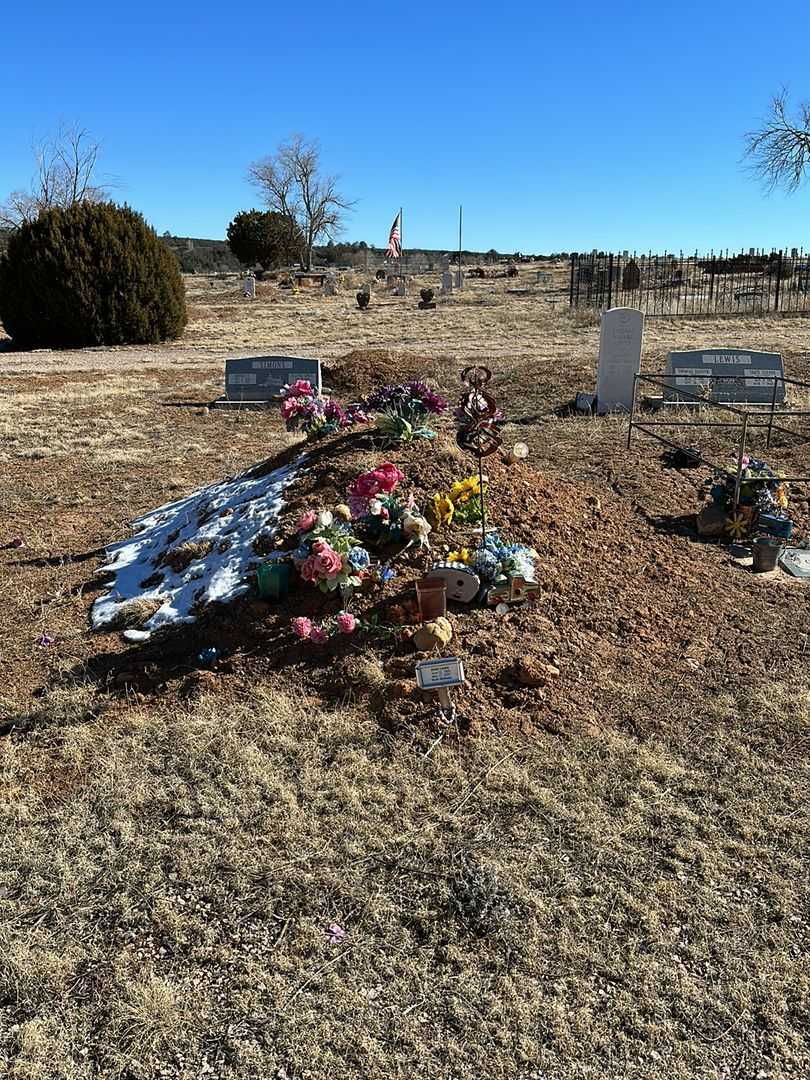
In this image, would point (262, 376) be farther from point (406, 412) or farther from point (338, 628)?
point (338, 628)

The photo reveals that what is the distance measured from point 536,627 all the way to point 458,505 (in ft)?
3.54

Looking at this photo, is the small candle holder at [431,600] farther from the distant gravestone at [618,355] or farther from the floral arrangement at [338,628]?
the distant gravestone at [618,355]

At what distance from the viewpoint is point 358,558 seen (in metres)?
4.86

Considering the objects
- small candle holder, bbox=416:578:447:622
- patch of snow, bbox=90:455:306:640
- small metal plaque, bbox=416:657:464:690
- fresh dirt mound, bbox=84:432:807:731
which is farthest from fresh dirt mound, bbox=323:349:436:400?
small metal plaque, bbox=416:657:464:690

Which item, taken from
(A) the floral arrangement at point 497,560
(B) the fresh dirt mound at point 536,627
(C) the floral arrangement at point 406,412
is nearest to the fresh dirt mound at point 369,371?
(C) the floral arrangement at point 406,412

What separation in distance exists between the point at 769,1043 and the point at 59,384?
16496 mm

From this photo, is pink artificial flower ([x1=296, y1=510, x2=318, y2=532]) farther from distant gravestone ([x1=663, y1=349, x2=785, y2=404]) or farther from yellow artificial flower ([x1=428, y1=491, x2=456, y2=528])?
distant gravestone ([x1=663, y1=349, x2=785, y2=404])

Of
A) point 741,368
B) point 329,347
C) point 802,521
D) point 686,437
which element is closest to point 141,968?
point 802,521

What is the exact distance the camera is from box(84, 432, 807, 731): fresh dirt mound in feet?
14.3

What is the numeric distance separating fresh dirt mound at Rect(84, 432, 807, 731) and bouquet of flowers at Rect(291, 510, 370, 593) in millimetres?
156

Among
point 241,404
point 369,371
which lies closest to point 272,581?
point 241,404

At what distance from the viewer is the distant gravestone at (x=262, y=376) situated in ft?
45.3

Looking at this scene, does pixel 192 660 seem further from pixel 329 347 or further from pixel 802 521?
pixel 329 347

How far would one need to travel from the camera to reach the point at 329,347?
2108 cm
